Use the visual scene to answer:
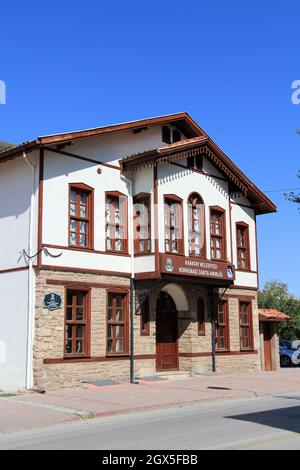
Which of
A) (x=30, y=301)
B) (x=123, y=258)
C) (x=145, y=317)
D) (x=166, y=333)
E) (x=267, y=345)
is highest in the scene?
(x=123, y=258)

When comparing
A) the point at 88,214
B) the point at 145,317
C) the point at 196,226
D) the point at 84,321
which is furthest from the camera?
the point at 196,226

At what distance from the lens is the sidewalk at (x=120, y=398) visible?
1305 cm

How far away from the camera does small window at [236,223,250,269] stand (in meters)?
26.5

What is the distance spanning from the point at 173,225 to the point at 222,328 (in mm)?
5787

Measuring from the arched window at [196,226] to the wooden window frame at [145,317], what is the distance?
2.66 metres

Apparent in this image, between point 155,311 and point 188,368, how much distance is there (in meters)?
2.91

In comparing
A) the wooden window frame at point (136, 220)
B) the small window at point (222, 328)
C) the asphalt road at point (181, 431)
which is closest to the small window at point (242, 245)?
the small window at point (222, 328)

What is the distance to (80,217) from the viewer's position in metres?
Answer: 20.0

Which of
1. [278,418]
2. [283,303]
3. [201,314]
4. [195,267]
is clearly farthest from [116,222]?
[283,303]

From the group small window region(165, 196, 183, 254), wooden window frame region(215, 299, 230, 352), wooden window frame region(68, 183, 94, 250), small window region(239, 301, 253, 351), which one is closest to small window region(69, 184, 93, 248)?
wooden window frame region(68, 183, 94, 250)

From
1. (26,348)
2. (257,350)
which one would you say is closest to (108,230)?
(26,348)

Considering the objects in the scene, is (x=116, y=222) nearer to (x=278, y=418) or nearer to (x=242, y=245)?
(x=242, y=245)

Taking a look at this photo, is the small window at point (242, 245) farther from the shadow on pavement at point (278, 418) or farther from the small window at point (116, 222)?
the shadow on pavement at point (278, 418)
